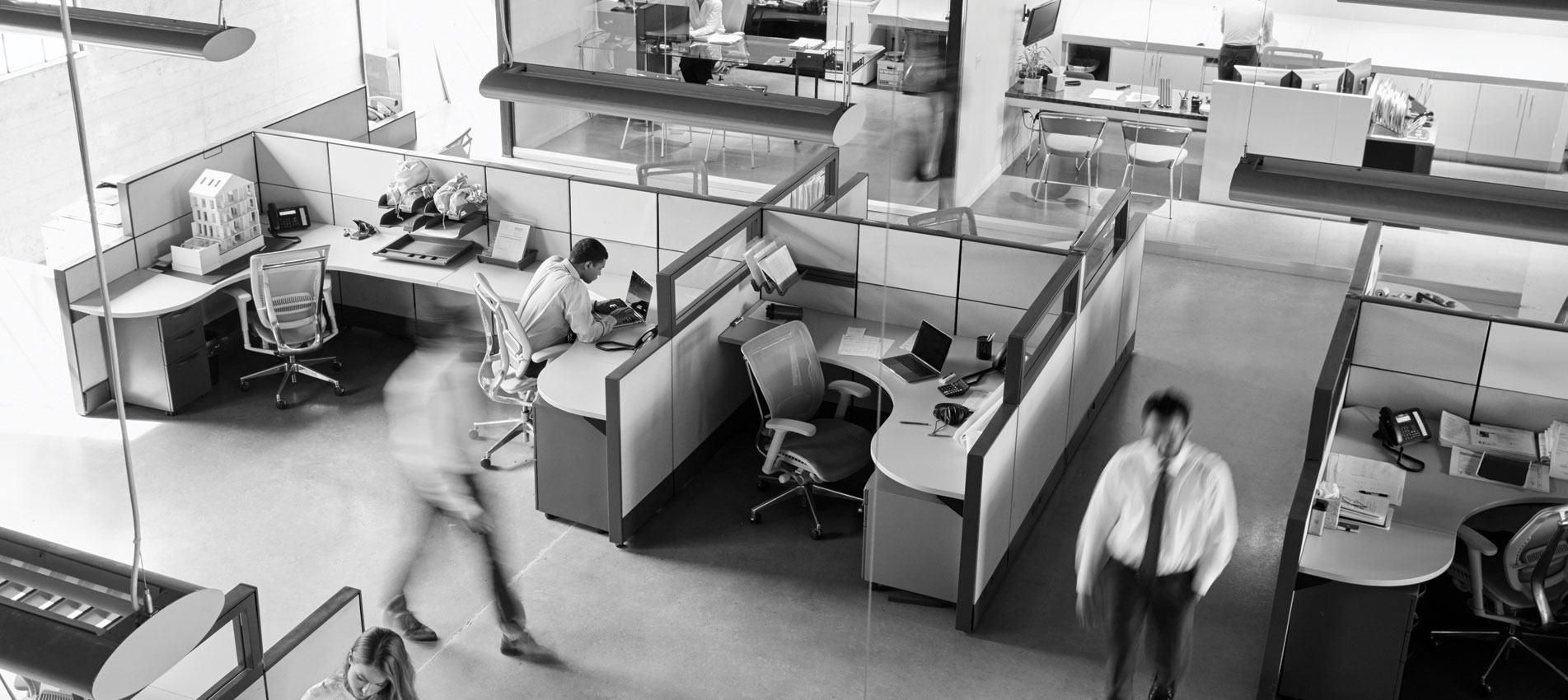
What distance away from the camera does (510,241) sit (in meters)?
6.88

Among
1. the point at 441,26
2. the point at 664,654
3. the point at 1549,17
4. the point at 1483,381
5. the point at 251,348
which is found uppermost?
the point at 1549,17

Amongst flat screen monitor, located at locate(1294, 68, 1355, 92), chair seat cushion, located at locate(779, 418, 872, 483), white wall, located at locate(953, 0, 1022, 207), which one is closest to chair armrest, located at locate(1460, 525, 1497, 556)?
chair seat cushion, located at locate(779, 418, 872, 483)

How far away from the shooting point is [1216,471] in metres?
4.01

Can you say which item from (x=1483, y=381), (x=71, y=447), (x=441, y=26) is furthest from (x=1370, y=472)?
(x=441, y=26)

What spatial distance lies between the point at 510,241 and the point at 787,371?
75.8 inches

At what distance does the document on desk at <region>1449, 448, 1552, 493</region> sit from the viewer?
197 inches

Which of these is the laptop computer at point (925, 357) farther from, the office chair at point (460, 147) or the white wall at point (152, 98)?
the white wall at point (152, 98)

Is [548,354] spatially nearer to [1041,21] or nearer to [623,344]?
[623,344]

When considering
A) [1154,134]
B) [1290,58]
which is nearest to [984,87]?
[1154,134]

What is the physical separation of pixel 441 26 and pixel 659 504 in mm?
5675

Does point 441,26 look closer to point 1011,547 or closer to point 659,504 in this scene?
point 659,504

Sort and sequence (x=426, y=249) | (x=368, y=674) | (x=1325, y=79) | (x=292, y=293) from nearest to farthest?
(x=368, y=674)
(x=292, y=293)
(x=426, y=249)
(x=1325, y=79)

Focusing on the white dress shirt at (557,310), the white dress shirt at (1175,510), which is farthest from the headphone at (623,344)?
the white dress shirt at (1175,510)

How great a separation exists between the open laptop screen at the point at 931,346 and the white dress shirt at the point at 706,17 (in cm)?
409
